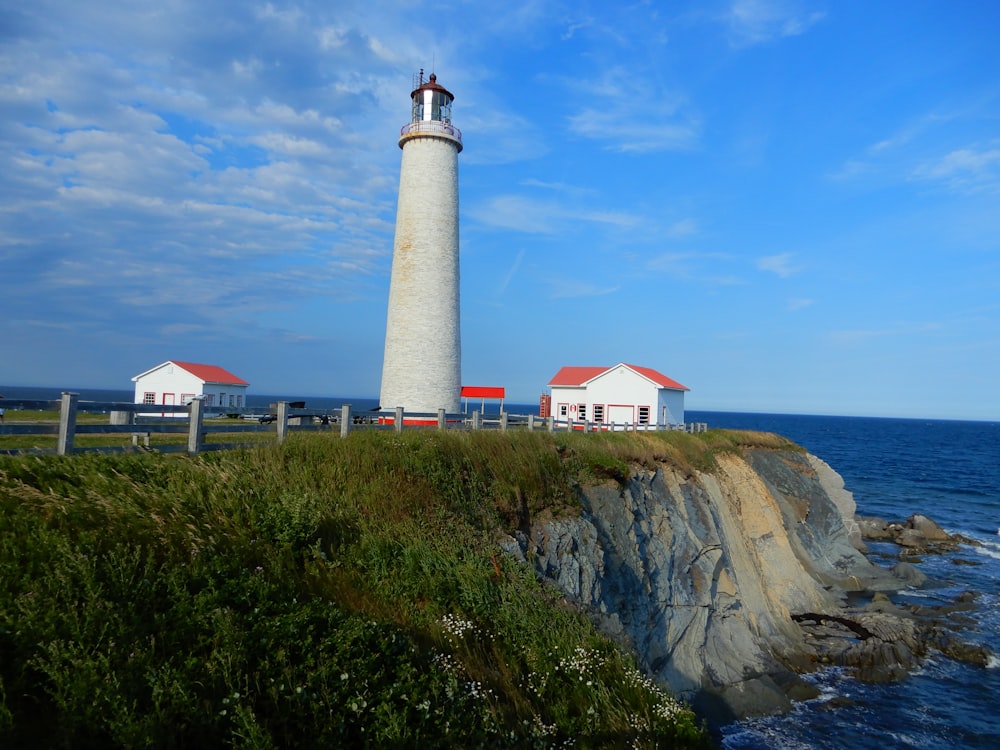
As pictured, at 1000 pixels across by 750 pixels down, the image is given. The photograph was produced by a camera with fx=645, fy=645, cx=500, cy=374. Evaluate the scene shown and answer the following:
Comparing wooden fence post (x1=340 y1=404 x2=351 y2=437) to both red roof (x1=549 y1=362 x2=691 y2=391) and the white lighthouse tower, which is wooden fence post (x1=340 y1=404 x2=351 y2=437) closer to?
the white lighthouse tower

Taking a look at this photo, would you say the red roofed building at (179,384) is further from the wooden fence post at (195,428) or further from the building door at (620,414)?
the wooden fence post at (195,428)

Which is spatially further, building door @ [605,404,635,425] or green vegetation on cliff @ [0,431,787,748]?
building door @ [605,404,635,425]

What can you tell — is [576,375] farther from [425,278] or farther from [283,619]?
[283,619]

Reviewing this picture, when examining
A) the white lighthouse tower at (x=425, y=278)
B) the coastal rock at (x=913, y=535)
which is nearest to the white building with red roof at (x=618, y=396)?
the coastal rock at (x=913, y=535)

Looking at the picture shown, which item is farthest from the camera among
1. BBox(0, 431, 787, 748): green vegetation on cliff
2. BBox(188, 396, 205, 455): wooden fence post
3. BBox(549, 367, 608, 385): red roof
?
BBox(549, 367, 608, 385): red roof

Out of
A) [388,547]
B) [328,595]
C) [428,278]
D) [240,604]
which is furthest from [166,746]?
[428,278]

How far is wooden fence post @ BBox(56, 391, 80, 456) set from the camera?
32.1ft

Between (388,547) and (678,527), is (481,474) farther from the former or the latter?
(678,527)

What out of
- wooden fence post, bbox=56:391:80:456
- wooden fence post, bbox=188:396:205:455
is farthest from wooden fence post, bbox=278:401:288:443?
wooden fence post, bbox=56:391:80:456

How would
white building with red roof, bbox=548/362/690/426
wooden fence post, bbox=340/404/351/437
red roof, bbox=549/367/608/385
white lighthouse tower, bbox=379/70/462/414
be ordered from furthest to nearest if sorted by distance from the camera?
red roof, bbox=549/367/608/385
white building with red roof, bbox=548/362/690/426
white lighthouse tower, bbox=379/70/462/414
wooden fence post, bbox=340/404/351/437

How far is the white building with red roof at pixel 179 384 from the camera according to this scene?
137 ft

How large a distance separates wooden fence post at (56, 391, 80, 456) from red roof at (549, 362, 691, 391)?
31227mm

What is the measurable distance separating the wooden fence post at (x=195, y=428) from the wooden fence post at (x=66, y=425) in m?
1.77

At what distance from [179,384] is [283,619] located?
40379 mm
